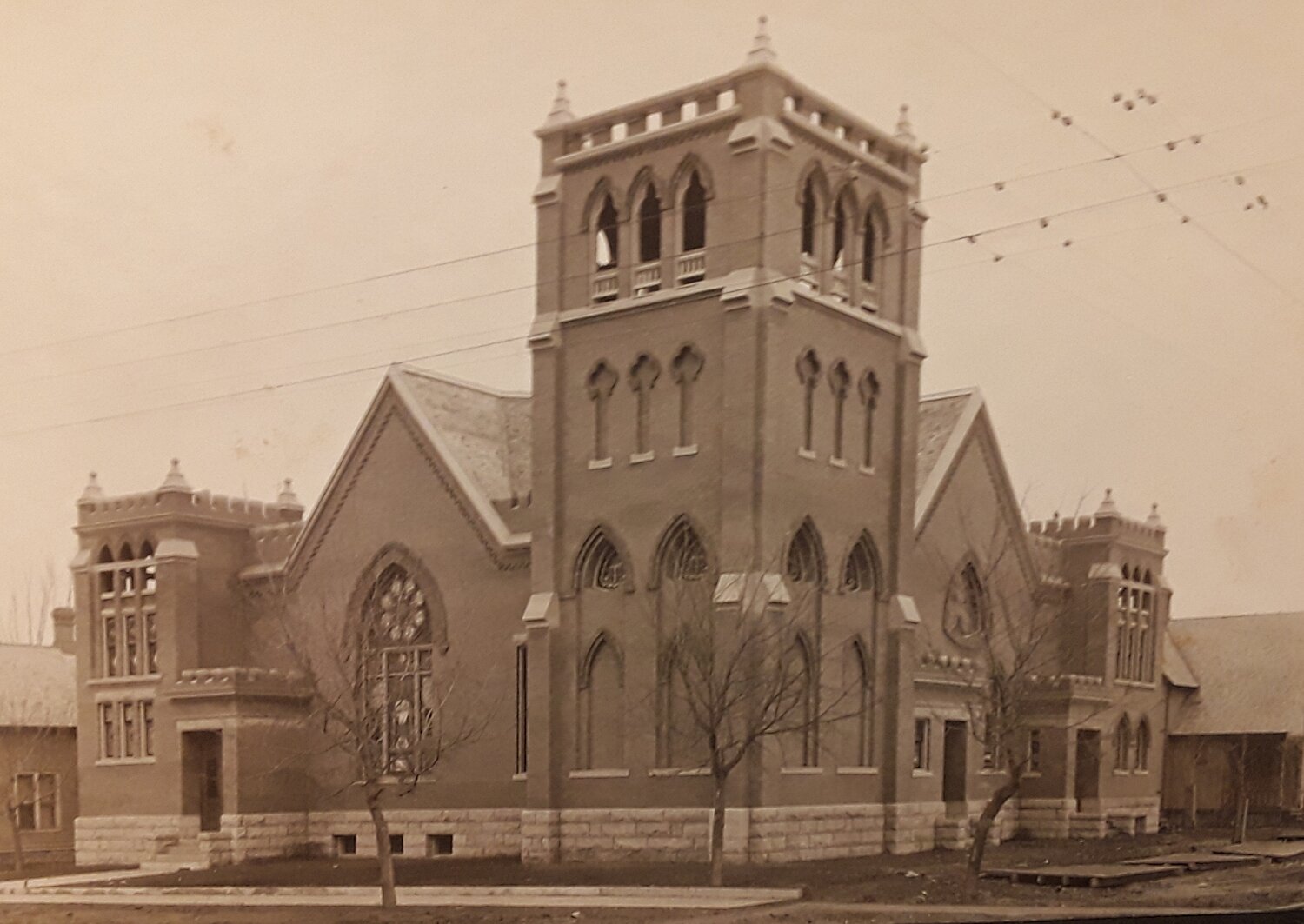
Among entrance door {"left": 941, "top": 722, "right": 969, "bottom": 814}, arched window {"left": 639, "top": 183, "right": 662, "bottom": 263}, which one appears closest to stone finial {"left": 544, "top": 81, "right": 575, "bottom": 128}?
arched window {"left": 639, "top": 183, "right": 662, "bottom": 263}

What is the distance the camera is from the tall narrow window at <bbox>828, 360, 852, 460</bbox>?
3198 cm

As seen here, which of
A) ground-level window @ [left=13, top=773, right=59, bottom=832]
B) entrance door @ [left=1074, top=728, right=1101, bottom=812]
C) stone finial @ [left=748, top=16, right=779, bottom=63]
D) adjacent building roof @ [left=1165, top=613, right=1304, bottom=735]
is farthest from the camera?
entrance door @ [left=1074, top=728, right=1101, bottom=812]

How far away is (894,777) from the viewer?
1304 inches

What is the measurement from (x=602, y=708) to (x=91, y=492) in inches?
407

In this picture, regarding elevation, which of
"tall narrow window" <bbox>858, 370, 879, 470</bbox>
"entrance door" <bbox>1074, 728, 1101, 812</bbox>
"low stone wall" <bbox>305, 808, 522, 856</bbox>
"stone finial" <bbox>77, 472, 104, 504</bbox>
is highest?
"tall narrow window" <bbox>858, 370, 879, 470</bbox>

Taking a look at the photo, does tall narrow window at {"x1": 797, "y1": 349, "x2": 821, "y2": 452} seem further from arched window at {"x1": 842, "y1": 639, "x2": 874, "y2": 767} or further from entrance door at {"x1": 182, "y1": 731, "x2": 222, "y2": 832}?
entrance door at {"x1": 182, "y1": 731, "x2": 222, "y2": 832}

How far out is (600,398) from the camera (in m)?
32.1

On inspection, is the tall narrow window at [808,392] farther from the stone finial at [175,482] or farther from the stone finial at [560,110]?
the stone finial at [175,482]

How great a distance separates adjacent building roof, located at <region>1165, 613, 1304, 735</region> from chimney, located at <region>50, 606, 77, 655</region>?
81.7ft

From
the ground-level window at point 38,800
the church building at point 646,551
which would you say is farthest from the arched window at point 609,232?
the ground-level window at point 38,800

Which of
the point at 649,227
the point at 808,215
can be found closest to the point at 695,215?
the point at 649,227

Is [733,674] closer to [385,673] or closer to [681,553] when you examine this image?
[681,553]

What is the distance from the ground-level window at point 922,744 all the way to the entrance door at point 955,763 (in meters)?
1.50

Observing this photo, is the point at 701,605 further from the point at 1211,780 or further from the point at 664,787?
the point at 1211,780
